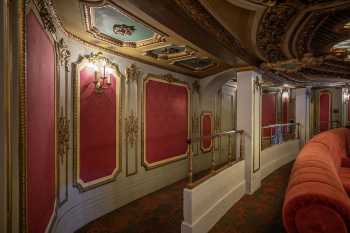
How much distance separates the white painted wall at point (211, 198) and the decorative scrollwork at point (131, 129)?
155 cm

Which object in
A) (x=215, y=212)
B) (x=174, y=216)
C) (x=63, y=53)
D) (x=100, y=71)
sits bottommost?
(x=174, y=216)

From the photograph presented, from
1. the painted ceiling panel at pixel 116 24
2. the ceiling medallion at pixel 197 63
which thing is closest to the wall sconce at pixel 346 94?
the ceiling medallion at pixel 197 63

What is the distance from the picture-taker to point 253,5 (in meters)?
2.08

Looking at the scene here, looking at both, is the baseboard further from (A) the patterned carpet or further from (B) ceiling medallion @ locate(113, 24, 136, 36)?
(B) ceiling medallion @ locate(113, 24, 136, 36)

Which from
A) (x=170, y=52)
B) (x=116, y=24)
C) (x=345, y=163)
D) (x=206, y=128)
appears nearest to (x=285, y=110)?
(x=206, y=128)

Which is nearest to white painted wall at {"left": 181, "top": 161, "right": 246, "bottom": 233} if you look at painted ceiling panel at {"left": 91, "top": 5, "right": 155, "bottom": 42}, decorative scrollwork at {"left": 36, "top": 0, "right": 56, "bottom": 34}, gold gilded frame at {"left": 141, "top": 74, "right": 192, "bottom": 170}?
gold gilded frame at {"left": 141, "top": 74, "right": 192, "bottom": 170}

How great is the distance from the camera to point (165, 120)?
4465 mm

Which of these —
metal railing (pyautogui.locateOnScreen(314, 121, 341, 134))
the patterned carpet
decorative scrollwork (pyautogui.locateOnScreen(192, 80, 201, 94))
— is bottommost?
the patterned carpet

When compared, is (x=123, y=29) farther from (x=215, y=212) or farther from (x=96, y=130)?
(x=215, y=212)

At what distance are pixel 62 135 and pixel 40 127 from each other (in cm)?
81

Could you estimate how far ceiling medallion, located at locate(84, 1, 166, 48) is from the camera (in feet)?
6.57

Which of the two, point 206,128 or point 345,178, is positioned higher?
point 206,128

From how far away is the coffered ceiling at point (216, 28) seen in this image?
1999 mm

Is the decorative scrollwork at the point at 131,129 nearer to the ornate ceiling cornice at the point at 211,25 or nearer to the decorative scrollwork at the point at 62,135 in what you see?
the decorative scrollwork at the point at 62,135
